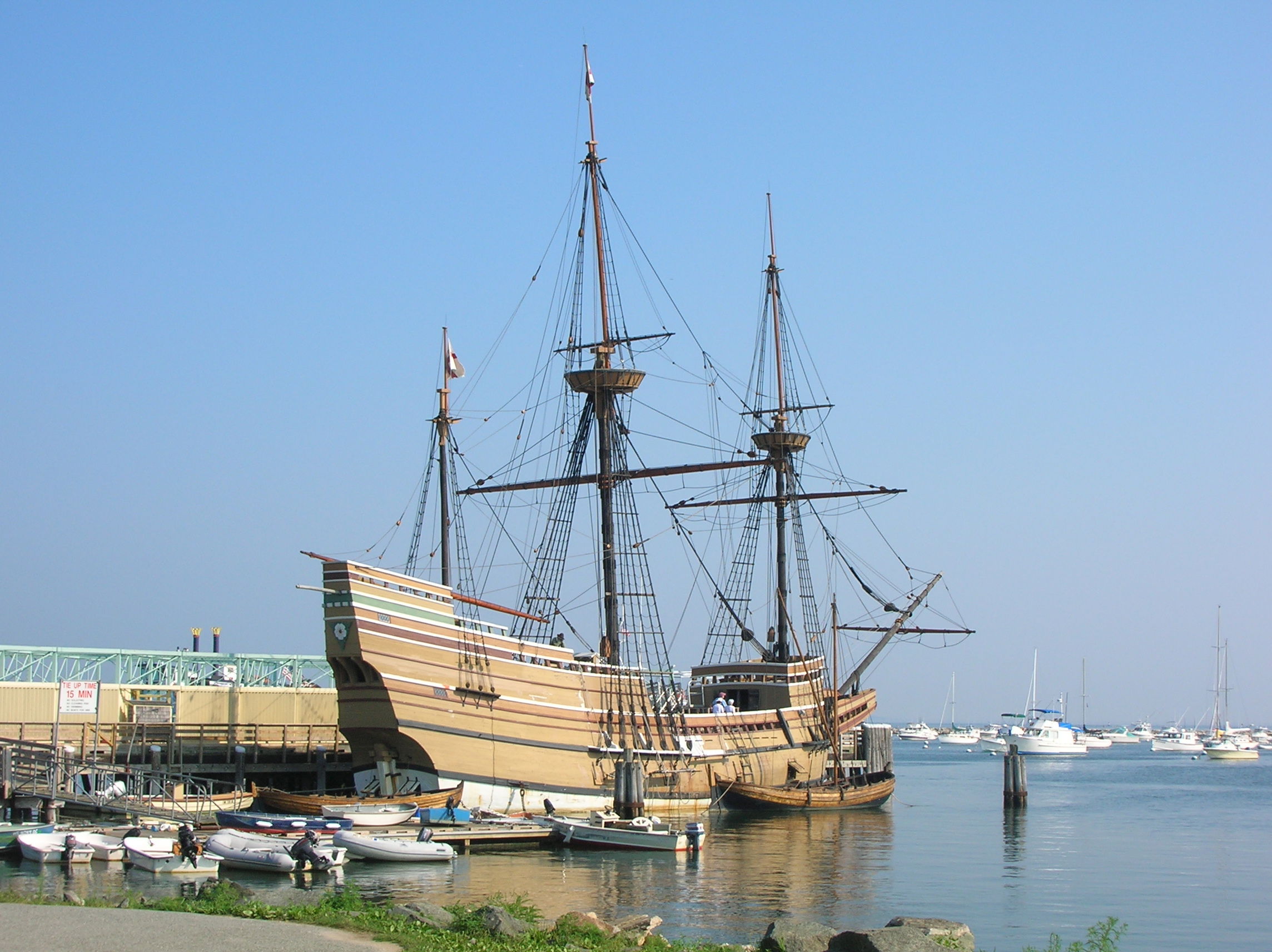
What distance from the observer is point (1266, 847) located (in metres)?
50.4

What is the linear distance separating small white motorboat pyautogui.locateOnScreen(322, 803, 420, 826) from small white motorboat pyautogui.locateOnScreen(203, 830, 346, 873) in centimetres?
442

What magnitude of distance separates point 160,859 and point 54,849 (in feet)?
9.88

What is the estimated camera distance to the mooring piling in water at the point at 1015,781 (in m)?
63.6

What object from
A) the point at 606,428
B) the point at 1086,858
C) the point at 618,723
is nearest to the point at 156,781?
the point at 618,723

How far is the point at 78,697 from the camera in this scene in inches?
1497

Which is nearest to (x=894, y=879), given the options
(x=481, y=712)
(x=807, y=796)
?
(x=481, y=712)

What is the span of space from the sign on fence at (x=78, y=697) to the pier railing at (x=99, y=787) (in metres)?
1.40

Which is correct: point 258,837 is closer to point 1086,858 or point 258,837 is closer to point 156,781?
point 156,781

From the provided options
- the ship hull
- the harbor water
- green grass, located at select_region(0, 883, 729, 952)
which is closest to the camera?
green grass, located at select_region(0, 883, 729, 952)

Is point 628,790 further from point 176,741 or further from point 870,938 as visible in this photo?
point 870,938

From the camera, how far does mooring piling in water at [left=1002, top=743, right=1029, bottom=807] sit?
63625mm

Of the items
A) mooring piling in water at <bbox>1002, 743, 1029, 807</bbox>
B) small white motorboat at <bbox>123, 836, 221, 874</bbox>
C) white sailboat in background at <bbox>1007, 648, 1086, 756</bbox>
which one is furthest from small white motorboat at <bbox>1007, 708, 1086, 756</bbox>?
small white motorboat at <bbox>123, 836, 221, 874</bbox>

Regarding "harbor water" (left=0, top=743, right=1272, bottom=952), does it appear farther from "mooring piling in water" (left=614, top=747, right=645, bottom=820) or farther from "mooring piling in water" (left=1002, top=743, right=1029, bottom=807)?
"mooring piling in water" (left=614, top=747, right=645, bottom=820)

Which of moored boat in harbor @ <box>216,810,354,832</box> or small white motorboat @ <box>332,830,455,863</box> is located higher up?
moored boat in harbor @ <box>216,810,354,832</box>
